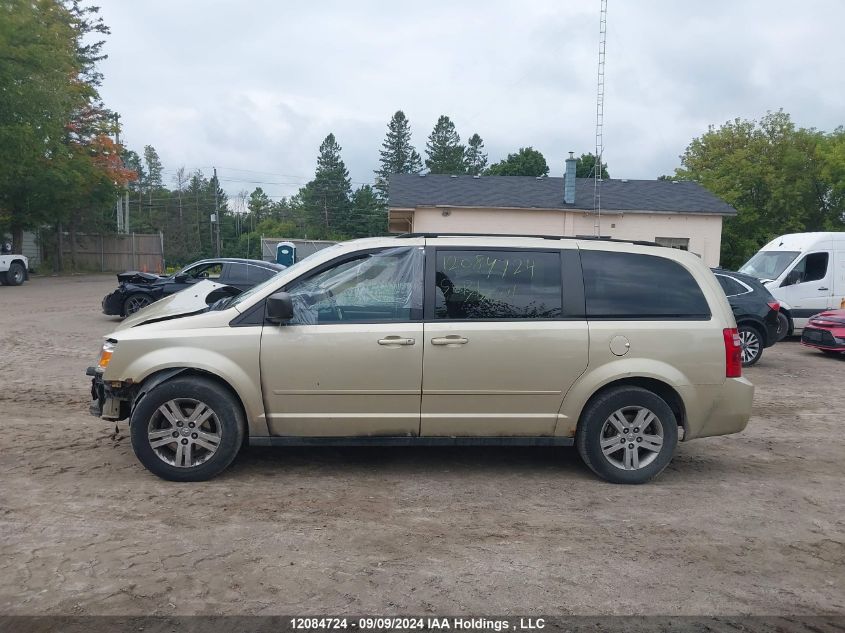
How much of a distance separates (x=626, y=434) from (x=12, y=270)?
27650 millimetres

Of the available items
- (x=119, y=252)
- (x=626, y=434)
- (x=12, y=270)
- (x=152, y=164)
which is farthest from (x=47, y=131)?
(x=152, y=164)

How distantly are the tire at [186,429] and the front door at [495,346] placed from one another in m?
1.45

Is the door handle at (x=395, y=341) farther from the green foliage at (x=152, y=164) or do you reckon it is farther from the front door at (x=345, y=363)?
the green foliage at (x=152, y=164)

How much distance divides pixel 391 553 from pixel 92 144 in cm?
4117

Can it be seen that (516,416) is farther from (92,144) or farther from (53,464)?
(92,144)

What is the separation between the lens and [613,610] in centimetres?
352

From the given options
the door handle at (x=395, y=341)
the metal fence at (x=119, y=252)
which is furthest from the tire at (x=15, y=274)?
the door handle at (x=395, y=341)

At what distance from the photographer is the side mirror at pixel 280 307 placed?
5.09 meters

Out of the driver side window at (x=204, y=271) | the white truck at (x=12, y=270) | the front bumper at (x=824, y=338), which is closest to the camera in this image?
the front bumper at (x=824, y=338)

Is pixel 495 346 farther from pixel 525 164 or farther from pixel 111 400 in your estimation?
pixel 525 164

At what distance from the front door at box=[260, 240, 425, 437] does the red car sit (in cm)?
1057

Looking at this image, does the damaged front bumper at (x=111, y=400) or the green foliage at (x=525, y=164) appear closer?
the damaged front bumper at (x=111, y=400)

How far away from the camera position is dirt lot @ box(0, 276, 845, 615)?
3615 mm

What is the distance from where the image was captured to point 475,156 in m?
80.9
